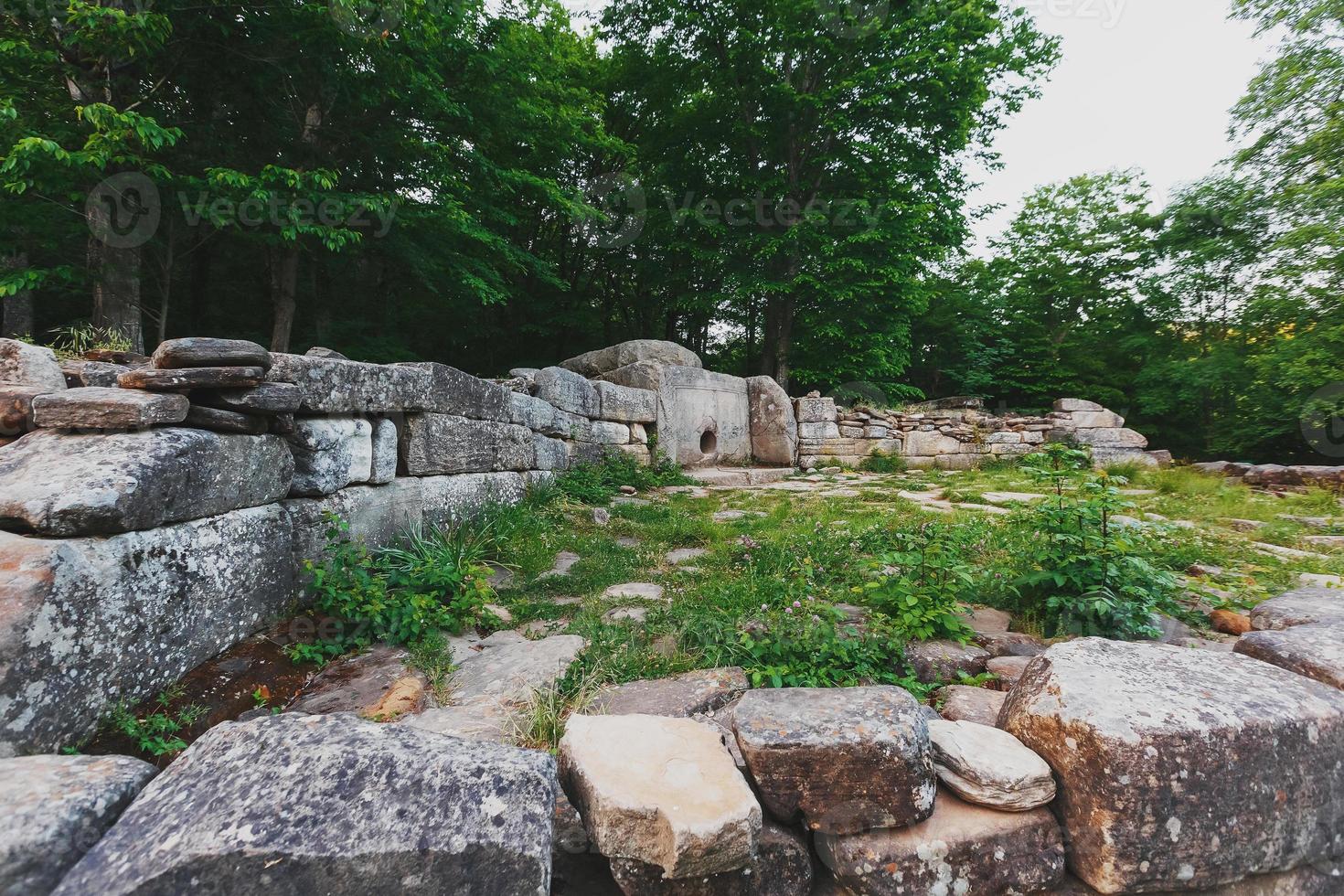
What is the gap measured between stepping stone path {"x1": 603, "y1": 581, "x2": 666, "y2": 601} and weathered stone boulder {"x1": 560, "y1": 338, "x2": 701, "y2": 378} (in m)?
5.48

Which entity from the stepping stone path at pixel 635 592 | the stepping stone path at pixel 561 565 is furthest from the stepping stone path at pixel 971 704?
the stepping stone path at pixel 561 565

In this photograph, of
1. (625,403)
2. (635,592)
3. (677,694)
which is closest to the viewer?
(677,694)

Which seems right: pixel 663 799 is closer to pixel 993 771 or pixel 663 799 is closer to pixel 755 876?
pixel 755 876

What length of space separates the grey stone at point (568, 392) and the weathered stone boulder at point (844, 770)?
198 inches

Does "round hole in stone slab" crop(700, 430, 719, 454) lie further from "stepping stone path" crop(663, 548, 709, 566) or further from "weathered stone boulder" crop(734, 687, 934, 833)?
"weathered stone boulder" crop(734, 687, 934, 833)

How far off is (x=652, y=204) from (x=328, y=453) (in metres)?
12.1

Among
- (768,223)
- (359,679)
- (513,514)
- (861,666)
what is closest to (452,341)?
(768,223)

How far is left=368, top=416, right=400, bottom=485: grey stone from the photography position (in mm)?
3383

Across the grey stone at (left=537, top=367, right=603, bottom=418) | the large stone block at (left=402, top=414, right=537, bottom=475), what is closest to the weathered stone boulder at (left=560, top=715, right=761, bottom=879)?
the large stone block at (left=402, top=414, right=537, bottom=475)

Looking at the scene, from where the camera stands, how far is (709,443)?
29.6 ft

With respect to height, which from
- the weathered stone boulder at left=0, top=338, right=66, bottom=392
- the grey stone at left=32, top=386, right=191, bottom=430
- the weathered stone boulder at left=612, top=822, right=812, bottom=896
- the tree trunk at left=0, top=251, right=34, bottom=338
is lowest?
the weathered stone boulder at left=612, top=822, right=812, bottom=896

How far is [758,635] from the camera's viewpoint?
2346mm

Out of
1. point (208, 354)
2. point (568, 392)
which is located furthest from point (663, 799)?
point (568, 392)

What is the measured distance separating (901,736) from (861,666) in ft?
2.38
